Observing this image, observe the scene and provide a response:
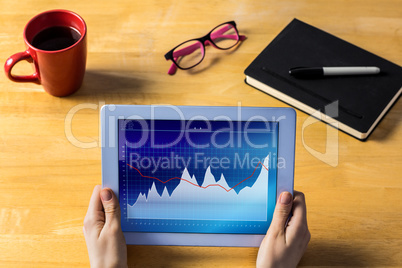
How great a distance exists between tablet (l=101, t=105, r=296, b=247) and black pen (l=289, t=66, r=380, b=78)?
251mm

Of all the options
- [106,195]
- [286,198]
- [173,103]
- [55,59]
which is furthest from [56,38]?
[286,198]

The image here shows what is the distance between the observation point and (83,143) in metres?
1.08

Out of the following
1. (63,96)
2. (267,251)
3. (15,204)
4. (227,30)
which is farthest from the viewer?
(227,30)

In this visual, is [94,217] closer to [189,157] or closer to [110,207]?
[110,207]

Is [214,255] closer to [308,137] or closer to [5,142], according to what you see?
[308,137]

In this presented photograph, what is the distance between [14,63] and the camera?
1.06 metres

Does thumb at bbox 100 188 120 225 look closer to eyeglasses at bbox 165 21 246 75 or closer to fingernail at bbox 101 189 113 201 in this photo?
fingernail at bbox 101 189 113 201

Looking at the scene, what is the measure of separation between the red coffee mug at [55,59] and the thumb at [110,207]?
308mm

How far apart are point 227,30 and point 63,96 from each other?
423 mm

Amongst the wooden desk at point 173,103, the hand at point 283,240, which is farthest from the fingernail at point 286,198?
the wooden desk at point 173,103

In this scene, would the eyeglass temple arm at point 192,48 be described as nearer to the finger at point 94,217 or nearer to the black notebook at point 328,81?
the black notebook at point 328,81

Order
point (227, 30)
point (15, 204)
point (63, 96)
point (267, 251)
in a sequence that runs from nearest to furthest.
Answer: point (267, 251)
point (15, 204)
point (63, 96)
point (227, 30)

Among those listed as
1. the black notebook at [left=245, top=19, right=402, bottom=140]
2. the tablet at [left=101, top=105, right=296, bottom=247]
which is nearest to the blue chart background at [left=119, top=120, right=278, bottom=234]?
the tablet at [left=101, top=105, right=296, bottom=247]

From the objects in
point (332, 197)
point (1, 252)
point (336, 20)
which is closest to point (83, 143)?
point (1, 252)
